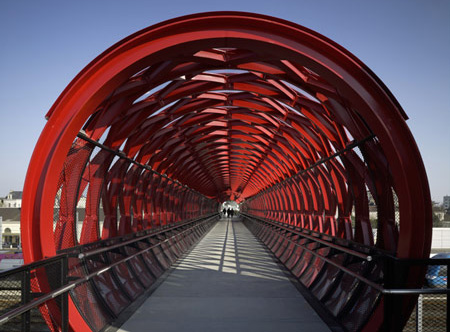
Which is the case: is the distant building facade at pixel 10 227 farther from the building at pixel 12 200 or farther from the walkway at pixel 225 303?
the walkway at pixel 225 303

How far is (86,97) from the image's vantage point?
6.28m

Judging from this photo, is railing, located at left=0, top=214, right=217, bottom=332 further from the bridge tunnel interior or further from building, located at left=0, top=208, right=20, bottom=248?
building, located at left=0, top=208, right=20, bottom=248

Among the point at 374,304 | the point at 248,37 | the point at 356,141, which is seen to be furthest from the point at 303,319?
the point at 248,37

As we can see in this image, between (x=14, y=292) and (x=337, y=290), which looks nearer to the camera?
(x=14, y=292)

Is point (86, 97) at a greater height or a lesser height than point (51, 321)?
greater

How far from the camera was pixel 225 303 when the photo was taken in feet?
28.3

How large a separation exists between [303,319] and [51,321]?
12.6ft

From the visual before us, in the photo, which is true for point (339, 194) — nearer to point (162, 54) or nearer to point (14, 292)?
point (162, 54)

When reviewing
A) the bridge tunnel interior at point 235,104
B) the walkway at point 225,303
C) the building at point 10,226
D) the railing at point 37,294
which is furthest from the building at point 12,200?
the railing at point 37,294

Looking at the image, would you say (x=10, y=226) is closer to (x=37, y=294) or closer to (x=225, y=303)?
(x=225, y=303)

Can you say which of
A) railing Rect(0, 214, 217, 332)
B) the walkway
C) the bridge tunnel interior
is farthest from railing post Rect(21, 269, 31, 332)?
the walkway

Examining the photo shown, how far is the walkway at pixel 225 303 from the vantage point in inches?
280

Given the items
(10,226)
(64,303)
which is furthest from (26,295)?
(10,226)

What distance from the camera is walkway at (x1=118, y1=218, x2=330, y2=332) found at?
23.3ft
